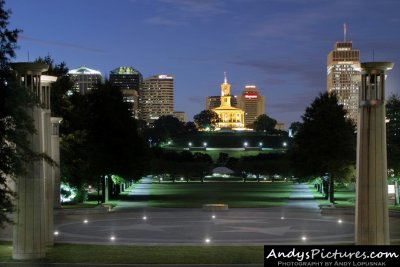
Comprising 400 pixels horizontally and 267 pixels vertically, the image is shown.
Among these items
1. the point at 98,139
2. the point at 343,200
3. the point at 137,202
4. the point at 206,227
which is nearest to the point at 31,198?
the point at 206,227

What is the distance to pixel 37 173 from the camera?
26.9m

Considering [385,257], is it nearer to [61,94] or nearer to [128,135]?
[61,94]

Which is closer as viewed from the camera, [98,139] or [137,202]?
[98,139]

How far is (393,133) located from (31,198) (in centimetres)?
4289

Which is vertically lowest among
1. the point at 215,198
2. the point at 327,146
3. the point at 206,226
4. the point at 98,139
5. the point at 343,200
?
the point at 215,198

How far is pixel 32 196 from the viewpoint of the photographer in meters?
26.7

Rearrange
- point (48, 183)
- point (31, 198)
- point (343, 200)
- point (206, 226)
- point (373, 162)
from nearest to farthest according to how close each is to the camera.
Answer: point (373, 162) < point (31, 198) < point (48, 183) < point (206, 226) < point (343, 200)

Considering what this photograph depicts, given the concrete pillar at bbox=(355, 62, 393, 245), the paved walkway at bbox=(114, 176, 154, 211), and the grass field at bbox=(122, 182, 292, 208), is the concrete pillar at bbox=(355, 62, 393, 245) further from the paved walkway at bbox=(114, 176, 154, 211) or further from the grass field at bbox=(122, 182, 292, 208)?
the grass field at bbox=(122, 182, 292, 208)

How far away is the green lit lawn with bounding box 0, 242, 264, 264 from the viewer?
27109 mm

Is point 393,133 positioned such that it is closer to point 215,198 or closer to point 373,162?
point 215,198

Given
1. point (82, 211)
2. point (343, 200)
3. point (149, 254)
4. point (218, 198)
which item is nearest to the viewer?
point (149, 254)

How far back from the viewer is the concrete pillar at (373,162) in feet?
82.9

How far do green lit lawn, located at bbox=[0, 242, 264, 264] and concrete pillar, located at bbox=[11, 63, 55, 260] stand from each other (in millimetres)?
662

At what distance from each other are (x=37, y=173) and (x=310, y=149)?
4323cm
